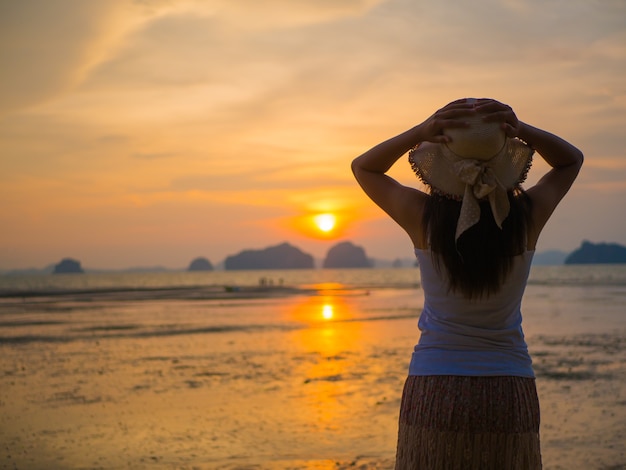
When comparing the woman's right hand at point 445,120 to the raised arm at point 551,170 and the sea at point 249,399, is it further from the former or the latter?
the sea at point 249,399

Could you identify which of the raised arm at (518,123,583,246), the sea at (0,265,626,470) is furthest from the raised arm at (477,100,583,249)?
the sea at (0,265,626,470)

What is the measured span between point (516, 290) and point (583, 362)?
12.9m

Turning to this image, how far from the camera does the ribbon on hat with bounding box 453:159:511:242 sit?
95.7 inches

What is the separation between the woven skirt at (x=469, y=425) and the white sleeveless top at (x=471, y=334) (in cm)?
4

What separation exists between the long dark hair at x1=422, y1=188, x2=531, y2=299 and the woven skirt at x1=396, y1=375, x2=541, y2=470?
0.30 meters

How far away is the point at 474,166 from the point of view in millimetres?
2473

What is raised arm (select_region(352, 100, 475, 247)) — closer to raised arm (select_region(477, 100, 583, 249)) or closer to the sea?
raised arm (select_region(477, 100, 583, 249))

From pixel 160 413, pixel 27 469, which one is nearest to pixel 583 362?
pixel 160 413

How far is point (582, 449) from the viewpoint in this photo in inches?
329

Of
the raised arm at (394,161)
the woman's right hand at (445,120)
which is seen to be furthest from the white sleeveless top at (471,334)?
the woman's right hand at (445,120)

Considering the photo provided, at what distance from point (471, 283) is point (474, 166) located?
38 cm

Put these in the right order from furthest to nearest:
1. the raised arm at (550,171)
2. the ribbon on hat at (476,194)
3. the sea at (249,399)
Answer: the sea at (249,399)
the raised arm at (550,171)
the ribbon on hat at (476,194)

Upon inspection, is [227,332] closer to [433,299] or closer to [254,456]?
[254,456]

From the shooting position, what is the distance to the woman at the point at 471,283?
2.48 meters
